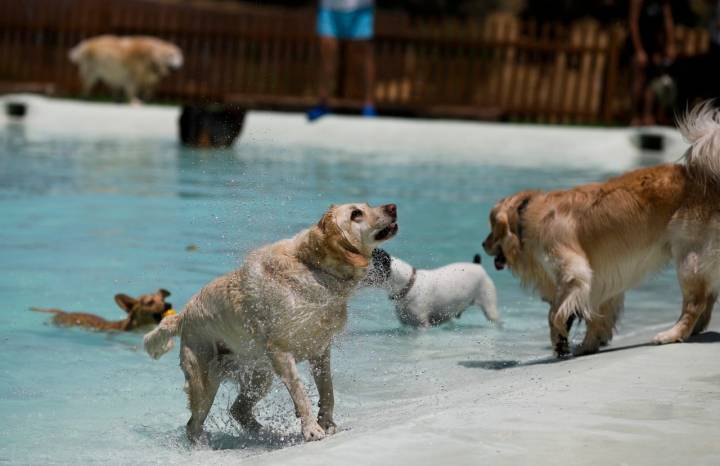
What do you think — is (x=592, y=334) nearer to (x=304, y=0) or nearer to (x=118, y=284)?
(x=118, y=284)

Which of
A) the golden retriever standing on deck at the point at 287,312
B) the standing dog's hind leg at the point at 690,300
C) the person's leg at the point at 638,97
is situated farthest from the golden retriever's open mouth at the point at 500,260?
the person's leg at the point at 638,97

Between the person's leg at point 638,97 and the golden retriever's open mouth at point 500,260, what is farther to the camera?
the person's leg at point 638,97

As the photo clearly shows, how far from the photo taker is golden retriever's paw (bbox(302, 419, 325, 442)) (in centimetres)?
496

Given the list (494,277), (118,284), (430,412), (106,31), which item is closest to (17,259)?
(118,284)

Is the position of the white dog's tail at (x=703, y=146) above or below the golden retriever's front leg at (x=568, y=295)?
above

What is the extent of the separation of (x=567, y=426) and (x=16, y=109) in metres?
17.6

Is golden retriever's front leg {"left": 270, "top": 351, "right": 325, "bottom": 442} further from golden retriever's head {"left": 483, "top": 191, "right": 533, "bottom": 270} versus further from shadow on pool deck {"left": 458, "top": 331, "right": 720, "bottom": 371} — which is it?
golden retriever's head {"left": 483, "top": 191, "right": 533, "bottom": 270}

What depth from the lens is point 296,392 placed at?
5.05 m

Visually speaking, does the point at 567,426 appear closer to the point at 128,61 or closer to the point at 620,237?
the point at 620,237

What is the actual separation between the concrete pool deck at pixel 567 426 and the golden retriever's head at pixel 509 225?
1.34m

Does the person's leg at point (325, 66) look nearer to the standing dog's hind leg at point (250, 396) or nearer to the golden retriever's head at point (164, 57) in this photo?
the golden retriever's head at point (164, 57)

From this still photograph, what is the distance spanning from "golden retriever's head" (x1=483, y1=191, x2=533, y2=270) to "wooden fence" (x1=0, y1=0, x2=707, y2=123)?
42.1 feet

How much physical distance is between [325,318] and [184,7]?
26978 millimetres

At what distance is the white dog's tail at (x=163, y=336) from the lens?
5.50 m
